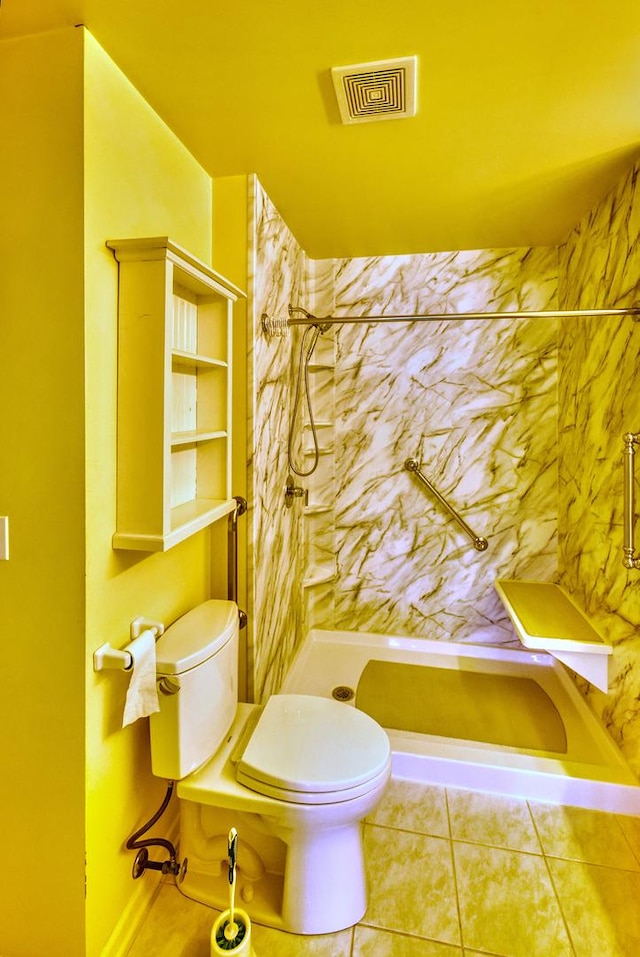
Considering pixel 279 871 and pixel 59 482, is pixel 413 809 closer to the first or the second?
pixel 279 871

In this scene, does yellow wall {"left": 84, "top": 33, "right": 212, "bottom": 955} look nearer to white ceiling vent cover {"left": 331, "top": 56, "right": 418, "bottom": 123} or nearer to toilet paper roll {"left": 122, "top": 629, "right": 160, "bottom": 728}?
toilet paper roll {"left": 122, "top": 629, "right": 160, "bottom": 728}

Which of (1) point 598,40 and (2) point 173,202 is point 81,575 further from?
(1) point 598,40

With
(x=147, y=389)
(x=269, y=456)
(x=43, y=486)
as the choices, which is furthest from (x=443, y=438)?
(x=43, y=486)

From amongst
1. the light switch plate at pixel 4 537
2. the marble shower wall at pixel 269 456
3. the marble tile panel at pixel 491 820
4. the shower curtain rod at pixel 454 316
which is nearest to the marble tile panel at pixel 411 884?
the marble tile panel at pixel 491 820

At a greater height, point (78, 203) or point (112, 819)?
point (78, 203)

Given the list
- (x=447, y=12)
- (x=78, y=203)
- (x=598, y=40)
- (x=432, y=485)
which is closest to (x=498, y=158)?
(x=598, y=40)

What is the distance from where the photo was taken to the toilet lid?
130cm

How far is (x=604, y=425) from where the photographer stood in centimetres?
207

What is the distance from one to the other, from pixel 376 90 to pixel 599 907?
8.12 ft

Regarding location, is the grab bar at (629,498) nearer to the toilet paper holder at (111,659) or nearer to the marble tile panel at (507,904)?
the marble tile panel at (507,904)

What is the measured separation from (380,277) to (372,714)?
2.33 meters

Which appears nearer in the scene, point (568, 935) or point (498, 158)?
point (568, 935)

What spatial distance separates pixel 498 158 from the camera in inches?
65.5

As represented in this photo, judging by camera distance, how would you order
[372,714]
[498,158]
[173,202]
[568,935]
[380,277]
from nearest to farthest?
[568,935], [173,202], [498,158], [372,714], [380,277]
